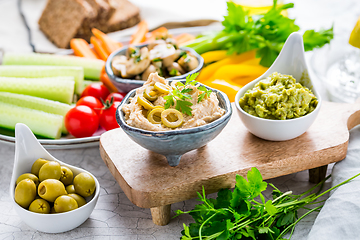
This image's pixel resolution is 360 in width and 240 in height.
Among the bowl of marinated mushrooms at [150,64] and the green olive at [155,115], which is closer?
the green olive at [155,115]

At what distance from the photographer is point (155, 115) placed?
1.90 m

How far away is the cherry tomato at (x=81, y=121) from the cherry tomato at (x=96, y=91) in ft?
1.31

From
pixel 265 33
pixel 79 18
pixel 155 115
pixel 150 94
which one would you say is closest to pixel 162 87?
pixel 150 94

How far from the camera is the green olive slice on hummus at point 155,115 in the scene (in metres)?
1.87

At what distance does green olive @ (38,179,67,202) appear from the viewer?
6.12 feet

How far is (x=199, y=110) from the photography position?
1.89m

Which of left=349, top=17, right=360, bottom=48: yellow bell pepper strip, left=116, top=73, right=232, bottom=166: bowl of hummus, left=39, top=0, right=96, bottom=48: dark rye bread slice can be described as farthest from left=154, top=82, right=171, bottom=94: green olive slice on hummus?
left=39, top=0, right=96, bottom=48: dark rye bread slice

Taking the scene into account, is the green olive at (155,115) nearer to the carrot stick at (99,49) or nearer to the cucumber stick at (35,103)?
the cucumber stick at (35,103)

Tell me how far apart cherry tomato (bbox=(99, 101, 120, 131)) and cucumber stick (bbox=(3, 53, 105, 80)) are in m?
0.71

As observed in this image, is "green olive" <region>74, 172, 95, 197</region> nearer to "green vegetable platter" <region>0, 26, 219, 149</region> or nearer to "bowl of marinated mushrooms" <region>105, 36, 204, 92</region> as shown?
"green vegetable platter" <region>0, 26, 219, 149</region>

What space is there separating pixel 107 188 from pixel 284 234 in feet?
3.70

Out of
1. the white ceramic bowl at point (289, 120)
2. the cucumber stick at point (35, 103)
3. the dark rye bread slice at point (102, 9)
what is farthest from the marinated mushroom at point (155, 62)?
the dark rye bread slice at point (102, 9)

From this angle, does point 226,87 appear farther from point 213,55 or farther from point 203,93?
point 203,93

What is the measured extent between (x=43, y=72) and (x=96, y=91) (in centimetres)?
50
